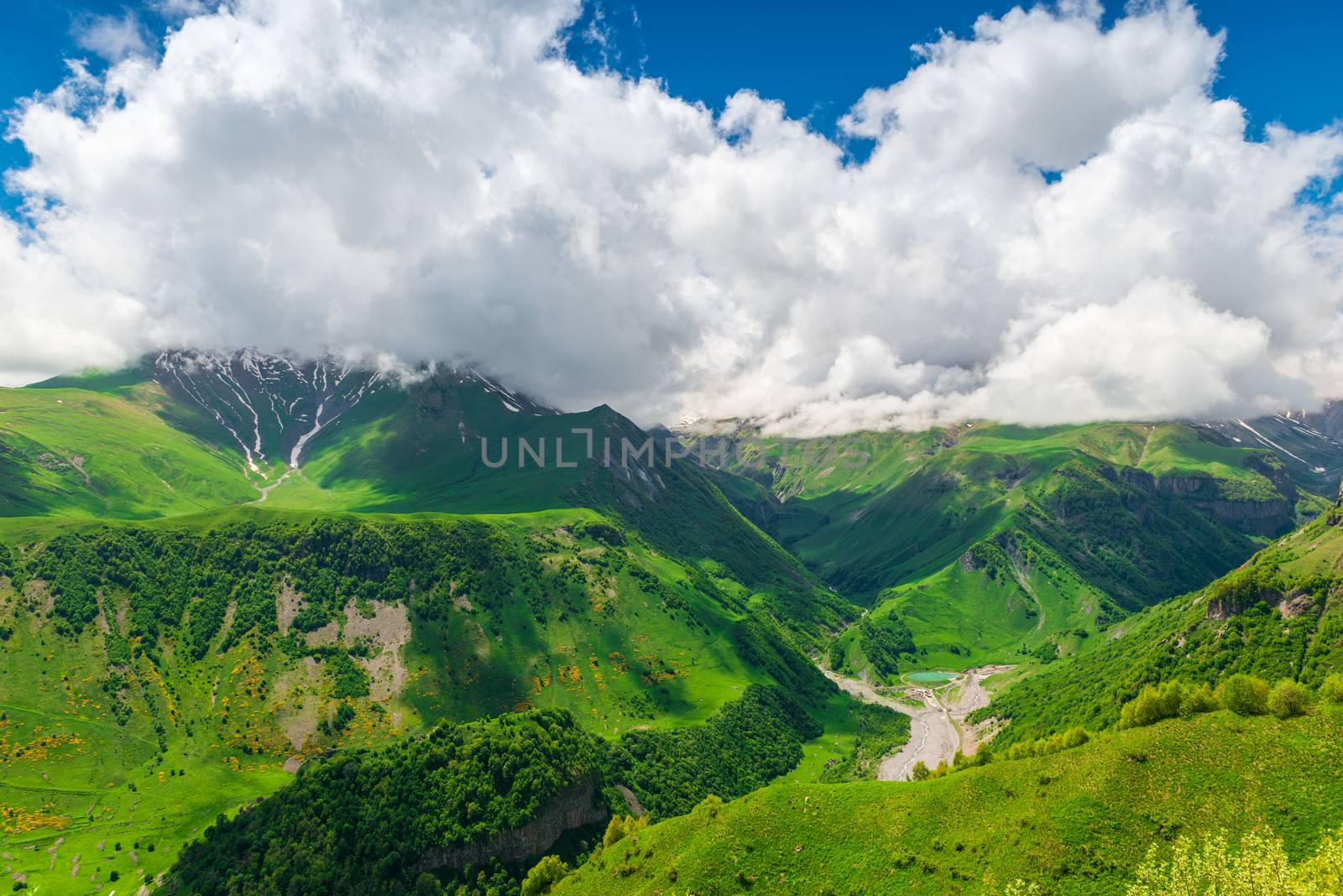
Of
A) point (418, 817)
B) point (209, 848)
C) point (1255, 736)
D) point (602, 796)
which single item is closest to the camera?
point (1255, 736)

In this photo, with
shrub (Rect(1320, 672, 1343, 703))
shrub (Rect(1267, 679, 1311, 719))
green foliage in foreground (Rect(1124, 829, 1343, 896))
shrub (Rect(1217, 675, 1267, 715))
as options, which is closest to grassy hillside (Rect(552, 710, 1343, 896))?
shrub (Rect(1267, 679, 1311, 719))

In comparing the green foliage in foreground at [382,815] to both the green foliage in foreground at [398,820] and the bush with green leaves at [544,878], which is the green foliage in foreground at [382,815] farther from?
the bush with green leaves at [544,878]

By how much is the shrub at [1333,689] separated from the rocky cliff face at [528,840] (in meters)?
153

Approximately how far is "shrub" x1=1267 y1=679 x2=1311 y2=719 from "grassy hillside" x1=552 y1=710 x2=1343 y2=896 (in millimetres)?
2428

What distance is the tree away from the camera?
127688mm

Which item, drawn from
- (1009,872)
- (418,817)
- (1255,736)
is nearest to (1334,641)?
(1255,736)

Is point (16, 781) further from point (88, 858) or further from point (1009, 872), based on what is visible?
point (1009, 872)

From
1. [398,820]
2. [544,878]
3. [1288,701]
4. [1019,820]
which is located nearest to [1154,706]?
[1288,701]

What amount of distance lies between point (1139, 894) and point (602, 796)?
142 meters

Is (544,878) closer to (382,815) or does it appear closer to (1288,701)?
(382,815)

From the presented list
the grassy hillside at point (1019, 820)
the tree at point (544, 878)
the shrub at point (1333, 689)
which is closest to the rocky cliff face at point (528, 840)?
the tree at point (544, 878)

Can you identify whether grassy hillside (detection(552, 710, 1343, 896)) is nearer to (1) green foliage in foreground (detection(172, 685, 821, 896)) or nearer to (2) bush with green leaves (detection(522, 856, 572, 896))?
(2) bush with green leaves (detection(522, 856, 572, 896))

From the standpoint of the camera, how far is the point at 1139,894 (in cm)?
6750

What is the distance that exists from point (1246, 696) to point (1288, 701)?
4960 millimetres
